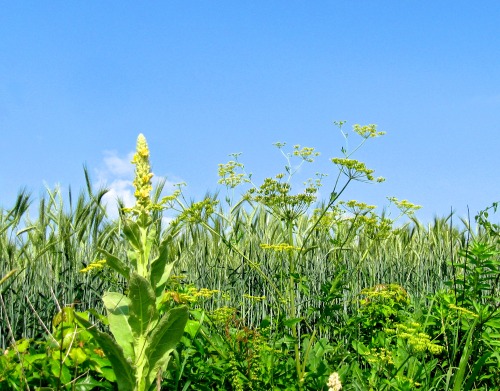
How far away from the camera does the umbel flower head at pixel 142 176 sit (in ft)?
5.32

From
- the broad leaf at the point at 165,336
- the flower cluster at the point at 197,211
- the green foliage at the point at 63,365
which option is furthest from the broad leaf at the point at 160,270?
the flower cluster at the point at 197,211

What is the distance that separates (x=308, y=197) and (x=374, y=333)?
1.03 m

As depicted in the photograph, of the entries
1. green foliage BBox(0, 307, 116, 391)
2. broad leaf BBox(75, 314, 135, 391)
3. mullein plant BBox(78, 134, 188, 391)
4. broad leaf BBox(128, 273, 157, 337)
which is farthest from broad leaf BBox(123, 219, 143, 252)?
green foliage BBox(0, 307, 116, 391)

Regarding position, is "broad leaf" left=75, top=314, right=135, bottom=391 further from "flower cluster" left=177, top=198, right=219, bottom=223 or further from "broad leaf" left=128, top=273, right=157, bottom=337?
"flower cluster" left=177, top=198, right=219, bottom=223

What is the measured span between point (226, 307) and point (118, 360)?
180 centimetres

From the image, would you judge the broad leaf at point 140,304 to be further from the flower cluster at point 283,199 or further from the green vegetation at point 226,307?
the flower cluster at point 283,199

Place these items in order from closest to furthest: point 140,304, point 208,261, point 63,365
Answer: point 140,304
point 63,365
point 208,261

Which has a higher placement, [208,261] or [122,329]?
[208,261]

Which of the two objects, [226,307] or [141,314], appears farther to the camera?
[226,307]

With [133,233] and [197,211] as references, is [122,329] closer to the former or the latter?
[133,233]

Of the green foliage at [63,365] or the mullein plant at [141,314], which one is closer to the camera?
the mullein plant at [141,314]

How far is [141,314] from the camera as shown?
1568mm

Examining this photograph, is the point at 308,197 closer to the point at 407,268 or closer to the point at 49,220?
the point at 49,220

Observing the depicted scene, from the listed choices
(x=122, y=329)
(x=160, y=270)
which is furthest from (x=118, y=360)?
(x=160, y=270)
